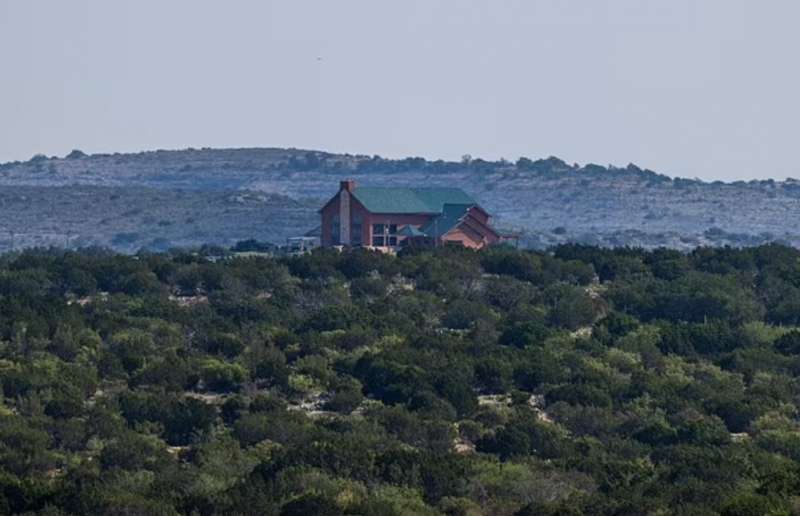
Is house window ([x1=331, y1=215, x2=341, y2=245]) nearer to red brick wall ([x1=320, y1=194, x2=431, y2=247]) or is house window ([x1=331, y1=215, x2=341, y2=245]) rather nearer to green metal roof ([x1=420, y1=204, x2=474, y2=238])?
red brick wall ([x1=320, y1=194, x2=431, y2=247])

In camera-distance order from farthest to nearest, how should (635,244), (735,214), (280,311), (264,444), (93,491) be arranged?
(735,214), (635,244), (280,311), (264,444), (93,491)

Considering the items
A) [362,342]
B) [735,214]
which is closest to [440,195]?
[362,342]

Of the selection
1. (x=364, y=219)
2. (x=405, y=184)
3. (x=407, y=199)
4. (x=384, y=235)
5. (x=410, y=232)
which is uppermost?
(x=407, y=199)

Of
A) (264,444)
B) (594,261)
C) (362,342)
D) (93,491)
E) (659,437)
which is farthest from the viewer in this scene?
(594,261)

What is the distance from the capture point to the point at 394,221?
303ft

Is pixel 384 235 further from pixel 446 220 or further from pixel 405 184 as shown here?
pixel 405 184

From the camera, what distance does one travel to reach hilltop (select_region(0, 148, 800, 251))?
151500 millimetres

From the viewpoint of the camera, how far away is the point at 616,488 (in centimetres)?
4272

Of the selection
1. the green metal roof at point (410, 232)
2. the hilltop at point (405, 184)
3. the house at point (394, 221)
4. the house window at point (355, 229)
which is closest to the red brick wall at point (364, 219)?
the house at point (394, 221)

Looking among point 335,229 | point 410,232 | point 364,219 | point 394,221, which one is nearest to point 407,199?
point 394,221

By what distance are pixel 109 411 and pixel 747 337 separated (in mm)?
20631

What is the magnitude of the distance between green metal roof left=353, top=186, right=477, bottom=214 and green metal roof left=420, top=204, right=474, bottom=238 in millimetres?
342

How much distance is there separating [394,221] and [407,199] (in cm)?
188

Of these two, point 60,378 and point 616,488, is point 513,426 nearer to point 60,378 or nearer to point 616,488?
point 616,488
